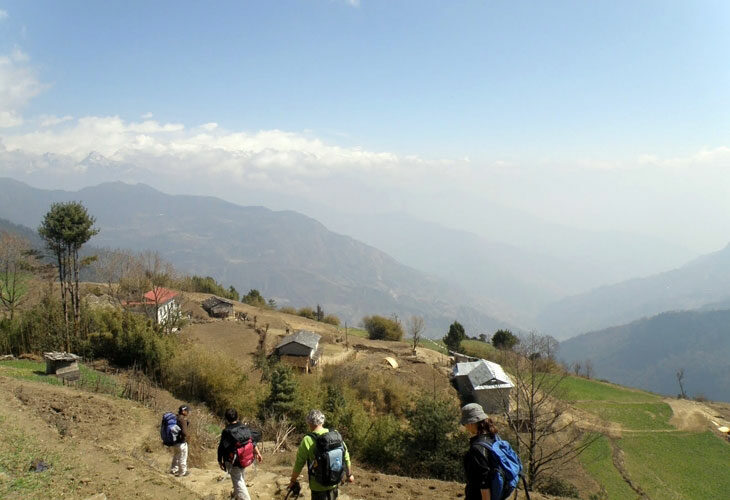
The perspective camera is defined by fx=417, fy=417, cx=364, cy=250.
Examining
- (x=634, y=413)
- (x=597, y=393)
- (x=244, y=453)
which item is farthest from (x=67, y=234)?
(x=597, y=393)

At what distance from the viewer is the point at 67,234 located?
23016 mm

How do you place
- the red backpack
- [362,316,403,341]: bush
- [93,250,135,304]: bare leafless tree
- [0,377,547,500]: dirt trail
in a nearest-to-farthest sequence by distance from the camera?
1. the red backpack
2. [0,377,547,500]: dirt trail
3. [93,250,135,304]: bare leafless tree
4. [362,316,403,341]: bush

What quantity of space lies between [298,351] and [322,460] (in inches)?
1259

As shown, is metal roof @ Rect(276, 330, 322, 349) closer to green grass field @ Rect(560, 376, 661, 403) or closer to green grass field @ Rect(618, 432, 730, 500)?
green grass field @ Rect(618, 432, 730, 500)

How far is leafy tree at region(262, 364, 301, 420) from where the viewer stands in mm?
19750

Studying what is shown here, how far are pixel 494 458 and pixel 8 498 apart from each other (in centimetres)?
794

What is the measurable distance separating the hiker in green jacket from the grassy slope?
29.4 metres

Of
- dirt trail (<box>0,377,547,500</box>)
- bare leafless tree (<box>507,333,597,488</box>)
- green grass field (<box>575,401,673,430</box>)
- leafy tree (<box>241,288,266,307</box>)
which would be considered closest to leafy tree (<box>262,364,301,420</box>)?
dirt trail (<box>0,377,547,500</box>)

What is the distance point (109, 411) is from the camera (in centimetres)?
Answer: 1286

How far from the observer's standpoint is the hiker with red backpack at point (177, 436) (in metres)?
9.33

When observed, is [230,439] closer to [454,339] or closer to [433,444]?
[433,444]

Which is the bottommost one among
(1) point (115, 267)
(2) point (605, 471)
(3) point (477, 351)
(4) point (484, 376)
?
(3) point (477, 351)

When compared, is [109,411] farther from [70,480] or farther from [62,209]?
[62,209]

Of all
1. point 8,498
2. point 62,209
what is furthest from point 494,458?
point 62,209
